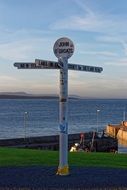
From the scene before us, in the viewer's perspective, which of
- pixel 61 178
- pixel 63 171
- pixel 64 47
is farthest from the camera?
pixel 64 47

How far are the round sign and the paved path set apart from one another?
2.78 m

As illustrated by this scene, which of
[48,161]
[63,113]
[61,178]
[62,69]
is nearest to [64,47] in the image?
[62,69]

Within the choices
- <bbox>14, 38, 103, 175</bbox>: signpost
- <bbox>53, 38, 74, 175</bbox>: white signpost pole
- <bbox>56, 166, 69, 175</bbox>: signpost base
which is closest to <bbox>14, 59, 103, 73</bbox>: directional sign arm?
<bbox>14, 38, 103, 175</bbox>: signpost

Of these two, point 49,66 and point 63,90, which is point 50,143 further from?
point 49,66

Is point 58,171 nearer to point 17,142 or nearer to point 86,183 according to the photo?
point 86,183

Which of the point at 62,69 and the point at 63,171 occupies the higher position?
the point at 62,69

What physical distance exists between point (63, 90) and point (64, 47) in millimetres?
1016

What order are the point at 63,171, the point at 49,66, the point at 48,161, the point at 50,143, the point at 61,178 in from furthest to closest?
the point at 50,143
the point at 48,161
the point at 49,66
the point at 63,171
the point at 61,178

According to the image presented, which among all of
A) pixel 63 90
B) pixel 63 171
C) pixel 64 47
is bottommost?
pixel 63 171

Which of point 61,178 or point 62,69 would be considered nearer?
point 61,178

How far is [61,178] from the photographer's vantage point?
42.3 ft

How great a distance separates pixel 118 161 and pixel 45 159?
2.29m

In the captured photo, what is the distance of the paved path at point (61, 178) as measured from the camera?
1164cm

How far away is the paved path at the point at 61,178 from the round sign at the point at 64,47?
278 cm
